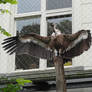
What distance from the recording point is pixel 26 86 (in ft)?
33.1

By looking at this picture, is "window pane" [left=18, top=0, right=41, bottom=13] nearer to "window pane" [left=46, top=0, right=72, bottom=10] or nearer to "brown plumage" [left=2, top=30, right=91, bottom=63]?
"window pane" [left=46, top=0, right=72, bottom=10]

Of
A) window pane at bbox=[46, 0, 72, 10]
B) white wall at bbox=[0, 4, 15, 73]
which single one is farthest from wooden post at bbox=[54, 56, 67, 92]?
window pane at bbox=[46, 0, 72, 10]

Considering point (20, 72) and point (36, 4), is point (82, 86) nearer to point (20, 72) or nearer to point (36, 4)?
point (20, 72)

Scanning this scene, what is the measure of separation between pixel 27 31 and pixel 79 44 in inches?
111

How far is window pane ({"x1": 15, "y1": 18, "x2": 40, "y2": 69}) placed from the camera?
444 inches

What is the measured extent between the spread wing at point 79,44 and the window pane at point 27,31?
204cm

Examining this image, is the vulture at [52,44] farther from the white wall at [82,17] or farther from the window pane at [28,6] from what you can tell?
the window pane at [28,6]

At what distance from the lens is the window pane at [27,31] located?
1128cm

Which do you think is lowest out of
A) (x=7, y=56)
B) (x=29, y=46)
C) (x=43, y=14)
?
(x=7, y=56)

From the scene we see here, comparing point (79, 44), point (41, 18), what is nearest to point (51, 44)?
point (79, 44)

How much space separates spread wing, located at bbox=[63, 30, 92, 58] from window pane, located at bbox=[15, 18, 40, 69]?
204 cm

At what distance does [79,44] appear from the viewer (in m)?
9.24

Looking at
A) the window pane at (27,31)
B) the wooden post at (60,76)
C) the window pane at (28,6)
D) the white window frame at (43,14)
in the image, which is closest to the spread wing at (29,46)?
the wooden post at (60,76)

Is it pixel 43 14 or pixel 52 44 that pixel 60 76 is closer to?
pixel 52 44
